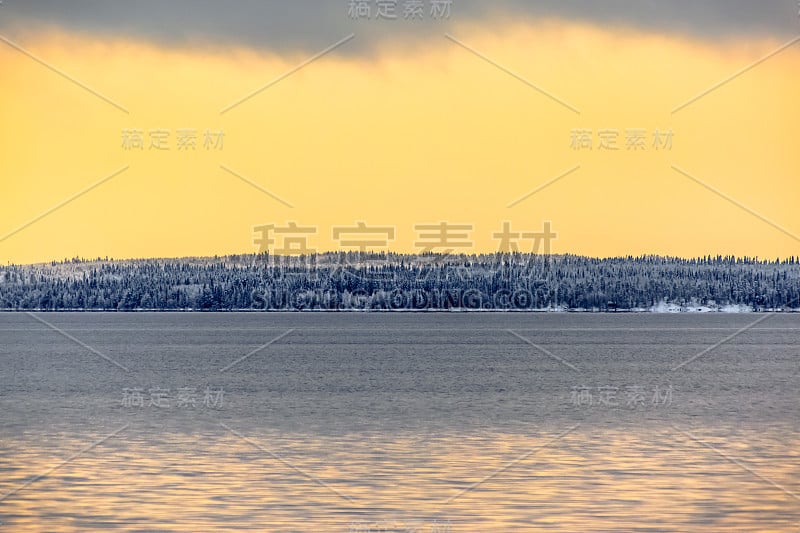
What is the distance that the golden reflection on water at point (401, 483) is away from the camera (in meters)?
29.9

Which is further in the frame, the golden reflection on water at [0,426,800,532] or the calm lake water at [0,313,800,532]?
the calm lake water at [0,313,800,532]

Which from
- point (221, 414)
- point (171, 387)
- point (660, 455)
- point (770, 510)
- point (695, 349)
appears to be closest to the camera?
point (770, 510)

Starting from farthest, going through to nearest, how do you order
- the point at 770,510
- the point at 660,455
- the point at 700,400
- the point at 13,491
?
1. the point at 700,400
2. the point at 660,455
3. the point at 13,491
4. the point at 770,510

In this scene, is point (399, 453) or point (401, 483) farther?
point (399, 453)

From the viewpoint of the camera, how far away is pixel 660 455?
4266 centimetres

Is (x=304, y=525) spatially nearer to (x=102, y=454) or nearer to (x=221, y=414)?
(x=102, y=454)

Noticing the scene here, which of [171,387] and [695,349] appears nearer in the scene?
[171,387]

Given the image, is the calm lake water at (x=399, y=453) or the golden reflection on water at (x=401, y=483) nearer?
the golden reflection on water at (x=401, y=483)

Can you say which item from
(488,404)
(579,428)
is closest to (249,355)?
(488,404)

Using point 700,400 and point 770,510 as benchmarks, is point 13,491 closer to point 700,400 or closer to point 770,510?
point 770,510

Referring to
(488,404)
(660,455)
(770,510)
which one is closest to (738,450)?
(660,455)

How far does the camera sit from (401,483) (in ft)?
117

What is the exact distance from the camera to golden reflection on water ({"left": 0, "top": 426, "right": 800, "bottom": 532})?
29922mm

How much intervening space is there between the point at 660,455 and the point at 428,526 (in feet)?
53.0
